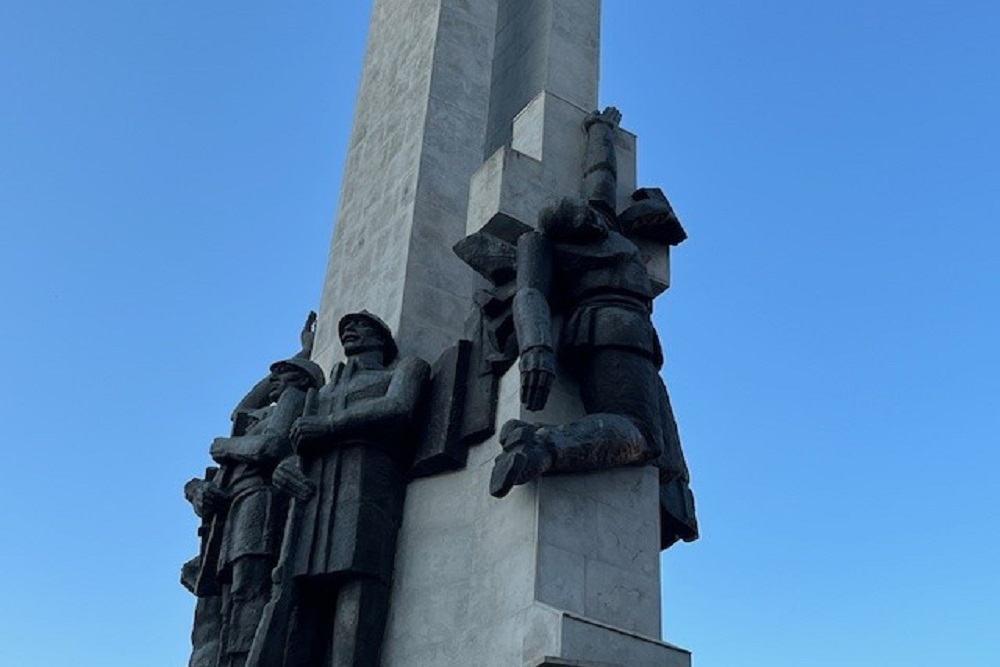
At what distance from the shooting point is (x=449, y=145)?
1070 cm

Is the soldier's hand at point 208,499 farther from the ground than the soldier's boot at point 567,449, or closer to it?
farther from the ground

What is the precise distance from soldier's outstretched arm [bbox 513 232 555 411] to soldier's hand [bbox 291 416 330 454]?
1513mm

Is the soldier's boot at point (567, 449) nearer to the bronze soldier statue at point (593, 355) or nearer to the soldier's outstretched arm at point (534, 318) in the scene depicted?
the bronze soldier statue at point (593, 355)

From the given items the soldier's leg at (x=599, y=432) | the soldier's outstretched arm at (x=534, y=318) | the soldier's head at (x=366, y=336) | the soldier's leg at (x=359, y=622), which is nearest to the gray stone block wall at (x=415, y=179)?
the soldier's head at (x=366, y=336)

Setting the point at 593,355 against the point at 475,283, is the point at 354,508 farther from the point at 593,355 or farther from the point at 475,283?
the point at 475,283

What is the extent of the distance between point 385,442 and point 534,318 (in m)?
1.48

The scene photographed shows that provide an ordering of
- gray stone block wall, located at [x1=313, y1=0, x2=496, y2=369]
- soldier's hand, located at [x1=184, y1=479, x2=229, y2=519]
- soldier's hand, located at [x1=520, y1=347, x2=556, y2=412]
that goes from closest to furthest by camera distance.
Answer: soldier's hand, located at [x1=520, y1=347, x2=556, y2=412]
soldier's hand, located at [x1=184, y1=479, x2=229, y2=519]
gray stone block wall, located at [x1=313, y1=0, x2=496, y2=369]

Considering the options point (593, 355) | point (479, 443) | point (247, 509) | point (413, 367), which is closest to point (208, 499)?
point (247, 509)

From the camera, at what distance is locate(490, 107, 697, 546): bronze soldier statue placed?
7355 millimetres

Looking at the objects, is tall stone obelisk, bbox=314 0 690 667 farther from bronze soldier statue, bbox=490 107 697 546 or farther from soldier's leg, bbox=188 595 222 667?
soldier's leg, bbox=188 595 222 667

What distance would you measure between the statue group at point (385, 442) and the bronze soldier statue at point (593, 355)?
1 cm

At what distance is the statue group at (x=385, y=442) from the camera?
7754mm

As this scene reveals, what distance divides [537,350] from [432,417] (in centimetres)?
122

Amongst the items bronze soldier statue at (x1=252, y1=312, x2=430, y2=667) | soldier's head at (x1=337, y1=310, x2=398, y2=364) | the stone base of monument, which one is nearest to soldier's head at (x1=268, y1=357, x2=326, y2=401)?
soldier's head at (x1=337, y1=310, x2=398, y2=364)
